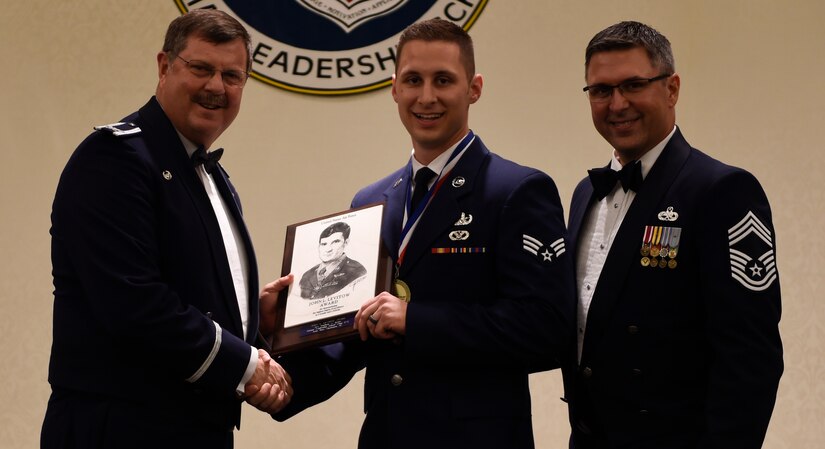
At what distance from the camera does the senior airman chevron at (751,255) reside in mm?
2252

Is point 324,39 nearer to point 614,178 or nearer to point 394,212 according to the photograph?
point 394,212

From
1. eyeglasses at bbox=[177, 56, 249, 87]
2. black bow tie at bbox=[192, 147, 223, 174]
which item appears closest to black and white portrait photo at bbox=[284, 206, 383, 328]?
black bow tie at bbox=[192, 147, 223, 174]

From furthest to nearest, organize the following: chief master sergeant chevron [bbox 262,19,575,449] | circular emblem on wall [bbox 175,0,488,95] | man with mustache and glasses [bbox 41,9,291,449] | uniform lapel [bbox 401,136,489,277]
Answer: circular emblem on wall [bbox 175,0,488,95] < uniform lapel [bbox 401,136,489,277] < chief master sergeant chevron [bbox 262,19,575,449] < man with mustache and glasses [bbox 41,9,291,449]

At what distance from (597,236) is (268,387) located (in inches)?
33.3

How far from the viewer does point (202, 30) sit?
2475 millimetres

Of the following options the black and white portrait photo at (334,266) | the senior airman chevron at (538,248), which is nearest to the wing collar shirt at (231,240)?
the black and white portrait photo at (334,266)

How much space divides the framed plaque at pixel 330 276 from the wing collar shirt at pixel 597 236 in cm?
46

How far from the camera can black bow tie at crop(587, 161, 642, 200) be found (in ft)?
8.16

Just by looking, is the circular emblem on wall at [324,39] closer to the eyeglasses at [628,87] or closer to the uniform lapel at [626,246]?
the eyeglasses at [628,87]

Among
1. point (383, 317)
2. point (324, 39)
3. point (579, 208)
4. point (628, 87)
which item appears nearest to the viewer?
point (383, 317)

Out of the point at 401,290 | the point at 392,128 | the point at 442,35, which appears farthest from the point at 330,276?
the point at 392,128

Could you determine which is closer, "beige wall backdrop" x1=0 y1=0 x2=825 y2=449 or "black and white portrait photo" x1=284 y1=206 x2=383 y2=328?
"black and white portrait photo" x1=284 y1=206 x2=383 y2=328

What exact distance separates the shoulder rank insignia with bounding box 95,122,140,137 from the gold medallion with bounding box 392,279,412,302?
67cm

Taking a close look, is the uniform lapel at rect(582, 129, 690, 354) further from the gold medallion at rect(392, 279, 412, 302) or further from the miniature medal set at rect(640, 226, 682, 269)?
the gold medallion at rect(392, 279, 412, 302)
